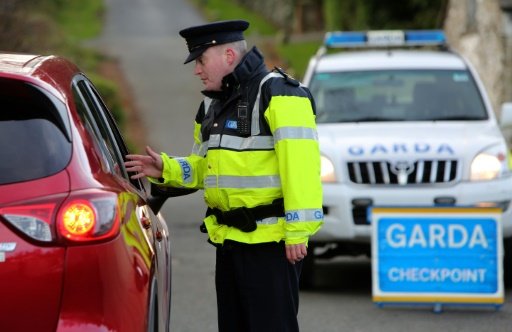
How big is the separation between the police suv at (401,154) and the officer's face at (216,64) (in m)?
3.80

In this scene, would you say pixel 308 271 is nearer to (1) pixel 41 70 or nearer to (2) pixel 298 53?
(1) pixel 41 70

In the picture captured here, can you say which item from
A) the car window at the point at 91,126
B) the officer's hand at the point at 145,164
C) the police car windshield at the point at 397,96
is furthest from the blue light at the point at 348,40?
the car window at the point at 91,126

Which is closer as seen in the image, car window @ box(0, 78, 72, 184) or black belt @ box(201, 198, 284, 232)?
car window @ box(0, 78, 72, 184)

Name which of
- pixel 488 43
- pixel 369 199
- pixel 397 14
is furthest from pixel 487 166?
pixel 397 14

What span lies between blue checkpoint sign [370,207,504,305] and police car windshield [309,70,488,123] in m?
1.43

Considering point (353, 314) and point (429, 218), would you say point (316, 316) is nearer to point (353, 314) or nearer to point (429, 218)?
point (353, 314)

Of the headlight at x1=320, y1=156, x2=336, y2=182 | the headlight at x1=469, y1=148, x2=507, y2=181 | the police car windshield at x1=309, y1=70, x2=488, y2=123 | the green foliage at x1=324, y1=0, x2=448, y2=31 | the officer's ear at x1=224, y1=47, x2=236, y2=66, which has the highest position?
the officer's ear at x1=224, y1=47, x2=236, y2=66

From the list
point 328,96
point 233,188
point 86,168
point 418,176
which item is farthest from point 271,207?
point 328,96

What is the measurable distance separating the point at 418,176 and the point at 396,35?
2728mm

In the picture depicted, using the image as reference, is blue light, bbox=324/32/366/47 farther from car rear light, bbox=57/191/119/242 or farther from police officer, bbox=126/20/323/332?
car rear light, bbox=57/191/119/242

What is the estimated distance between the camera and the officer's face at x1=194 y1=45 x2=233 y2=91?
5.61 m

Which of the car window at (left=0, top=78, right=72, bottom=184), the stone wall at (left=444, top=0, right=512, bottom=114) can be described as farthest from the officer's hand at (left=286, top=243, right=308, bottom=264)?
the stone wall at (left=444, top=0, right=512, bottom=114)

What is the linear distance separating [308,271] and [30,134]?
5.45 meters

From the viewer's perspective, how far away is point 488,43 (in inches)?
803
